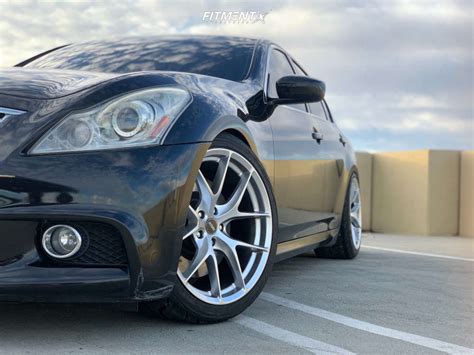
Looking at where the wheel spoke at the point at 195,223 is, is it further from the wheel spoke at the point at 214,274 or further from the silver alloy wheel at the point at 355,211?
the silver alloy wheel at the point at 355,211

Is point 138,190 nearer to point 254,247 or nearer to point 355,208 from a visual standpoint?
point 254,247

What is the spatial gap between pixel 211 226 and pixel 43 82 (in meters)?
0.92

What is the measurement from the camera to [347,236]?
5.55 metres

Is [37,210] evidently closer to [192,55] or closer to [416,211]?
[192,55]

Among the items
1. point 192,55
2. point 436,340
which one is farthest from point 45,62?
point 436,340

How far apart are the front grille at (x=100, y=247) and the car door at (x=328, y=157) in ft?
7.56

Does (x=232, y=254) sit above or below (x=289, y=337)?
above

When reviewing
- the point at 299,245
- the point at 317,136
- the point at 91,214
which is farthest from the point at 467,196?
the point at 91,214

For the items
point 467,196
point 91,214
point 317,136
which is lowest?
point 467,196

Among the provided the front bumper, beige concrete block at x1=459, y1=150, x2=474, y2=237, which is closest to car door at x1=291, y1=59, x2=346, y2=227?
the front bumper

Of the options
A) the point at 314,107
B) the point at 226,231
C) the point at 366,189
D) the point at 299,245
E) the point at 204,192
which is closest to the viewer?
the point at 204,192

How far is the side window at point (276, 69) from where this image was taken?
394 cm

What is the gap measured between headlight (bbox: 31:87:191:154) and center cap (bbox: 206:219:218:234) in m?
0.49

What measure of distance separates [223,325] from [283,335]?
277 mm
